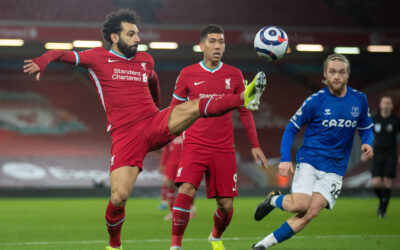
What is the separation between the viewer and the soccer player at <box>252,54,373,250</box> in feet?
19.4

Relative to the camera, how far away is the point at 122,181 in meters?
5.75

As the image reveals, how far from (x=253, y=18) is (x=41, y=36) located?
7.54m

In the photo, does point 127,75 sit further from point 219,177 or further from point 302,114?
point 302,114

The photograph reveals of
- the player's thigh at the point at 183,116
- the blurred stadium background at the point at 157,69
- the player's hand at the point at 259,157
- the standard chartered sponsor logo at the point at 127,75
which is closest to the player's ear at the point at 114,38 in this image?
the standard chartered sponsor logo at the point at 127,75

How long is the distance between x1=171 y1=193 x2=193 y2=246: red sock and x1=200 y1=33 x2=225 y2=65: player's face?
5.16 feet

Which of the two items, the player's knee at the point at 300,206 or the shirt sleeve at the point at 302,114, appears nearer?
the player's knee at the point at 300,206

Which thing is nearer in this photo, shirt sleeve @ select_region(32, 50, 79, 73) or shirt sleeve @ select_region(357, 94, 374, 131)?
shirt sleeve @ select_region(32, 50, 79, 73)

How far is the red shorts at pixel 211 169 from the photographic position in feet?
21.3

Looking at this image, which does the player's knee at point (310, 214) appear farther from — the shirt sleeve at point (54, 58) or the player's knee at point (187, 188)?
the shirt sleeve at point (54, 58)

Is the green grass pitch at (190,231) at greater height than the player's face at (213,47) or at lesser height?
lesser

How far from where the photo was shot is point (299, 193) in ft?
19.3

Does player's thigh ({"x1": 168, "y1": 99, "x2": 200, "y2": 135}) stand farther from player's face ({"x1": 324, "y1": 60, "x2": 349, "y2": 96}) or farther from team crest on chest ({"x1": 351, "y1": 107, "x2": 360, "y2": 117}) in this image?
team crest on chest ({"x1": 351, "y1": 107, "x2": 360, "y2": 117})

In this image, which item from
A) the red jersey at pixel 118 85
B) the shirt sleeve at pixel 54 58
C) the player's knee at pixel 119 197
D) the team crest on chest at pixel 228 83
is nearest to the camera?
the shirt sleeve at pixel 54 58

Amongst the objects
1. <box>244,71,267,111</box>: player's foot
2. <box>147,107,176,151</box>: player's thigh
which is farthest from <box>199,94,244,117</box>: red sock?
<box>147,107,176,151</box>: player's thigh
